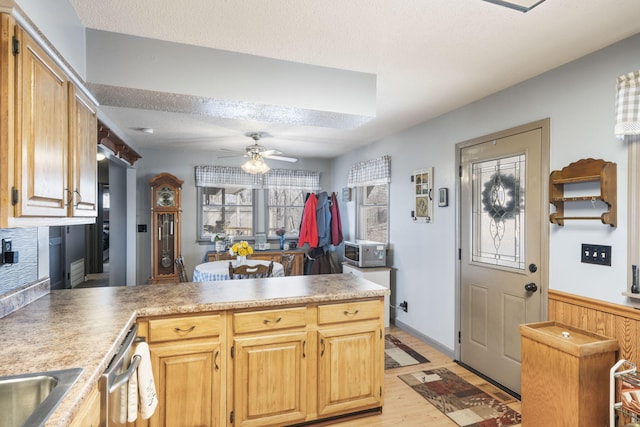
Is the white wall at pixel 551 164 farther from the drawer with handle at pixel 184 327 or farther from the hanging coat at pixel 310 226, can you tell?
the drawer with handle at pixel 184 327

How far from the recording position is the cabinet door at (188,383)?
1.88 metres

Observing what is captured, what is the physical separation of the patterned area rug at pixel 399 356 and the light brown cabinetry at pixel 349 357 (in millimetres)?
929

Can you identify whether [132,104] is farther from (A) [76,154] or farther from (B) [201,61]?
(A) [76,154]

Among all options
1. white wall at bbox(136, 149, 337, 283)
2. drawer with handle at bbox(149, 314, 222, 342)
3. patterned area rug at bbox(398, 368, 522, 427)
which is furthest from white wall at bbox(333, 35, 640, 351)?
white wall at bbox(136, 149, 337, 283)

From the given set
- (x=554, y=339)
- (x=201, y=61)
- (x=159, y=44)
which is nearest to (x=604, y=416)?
(x=554, y=339)

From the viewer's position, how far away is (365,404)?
2.32 meters

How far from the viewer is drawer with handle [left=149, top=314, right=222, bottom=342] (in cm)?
187

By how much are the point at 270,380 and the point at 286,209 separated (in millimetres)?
4321

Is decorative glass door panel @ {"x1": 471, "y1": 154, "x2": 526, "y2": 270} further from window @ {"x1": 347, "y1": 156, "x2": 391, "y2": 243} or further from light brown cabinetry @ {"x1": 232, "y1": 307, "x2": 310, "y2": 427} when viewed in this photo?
light brown cabinetry @ {"x1": 232, "y1": 307, "x2": 310, "y2": 427}

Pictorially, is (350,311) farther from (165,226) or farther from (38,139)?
(165,226)

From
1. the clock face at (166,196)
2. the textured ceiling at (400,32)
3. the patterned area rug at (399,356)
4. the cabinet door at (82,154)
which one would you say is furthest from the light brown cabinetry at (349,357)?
the clock face at (166,196)

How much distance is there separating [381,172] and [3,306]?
3.90 metres

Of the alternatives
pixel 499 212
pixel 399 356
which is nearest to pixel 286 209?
pixel 399 356

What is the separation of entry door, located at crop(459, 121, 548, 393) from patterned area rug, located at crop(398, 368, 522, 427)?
0.27m
